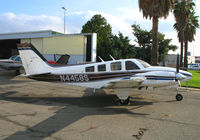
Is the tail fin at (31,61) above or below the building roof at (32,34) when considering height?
below

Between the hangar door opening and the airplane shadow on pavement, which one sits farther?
the hangar door opening

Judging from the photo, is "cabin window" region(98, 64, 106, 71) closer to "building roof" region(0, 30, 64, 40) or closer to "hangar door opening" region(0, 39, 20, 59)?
"building roof" region(0, 30, 64, 40)

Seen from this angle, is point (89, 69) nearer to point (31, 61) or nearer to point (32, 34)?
point (31, 61)

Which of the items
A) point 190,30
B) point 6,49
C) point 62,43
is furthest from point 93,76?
point 6,49

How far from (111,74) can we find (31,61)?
473cm

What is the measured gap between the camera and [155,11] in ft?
51.9

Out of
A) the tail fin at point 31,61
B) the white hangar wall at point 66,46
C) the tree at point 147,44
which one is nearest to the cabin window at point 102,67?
the tail fin at point 31,61

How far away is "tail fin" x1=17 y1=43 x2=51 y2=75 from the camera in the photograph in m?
9.14

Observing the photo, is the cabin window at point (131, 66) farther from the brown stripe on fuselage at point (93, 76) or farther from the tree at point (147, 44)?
the tree at point (147, 44)

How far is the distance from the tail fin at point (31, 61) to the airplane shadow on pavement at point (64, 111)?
1.57 metres

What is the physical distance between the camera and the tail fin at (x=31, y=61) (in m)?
9.14

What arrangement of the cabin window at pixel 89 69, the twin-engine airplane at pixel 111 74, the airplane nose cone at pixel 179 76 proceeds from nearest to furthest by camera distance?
1. the twin-engine airplane at pixel 111 74
2. the airplane nose cone at pixel 179 76
3. the cabin window at pixel 89 69

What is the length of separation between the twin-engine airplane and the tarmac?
95 centimetres

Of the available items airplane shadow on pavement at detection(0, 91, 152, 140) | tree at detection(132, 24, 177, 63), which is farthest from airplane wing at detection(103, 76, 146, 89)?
tree at detection(132, 24, 177, 63)
